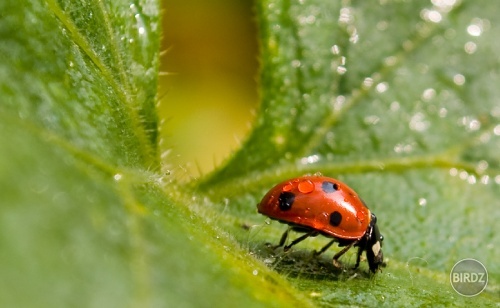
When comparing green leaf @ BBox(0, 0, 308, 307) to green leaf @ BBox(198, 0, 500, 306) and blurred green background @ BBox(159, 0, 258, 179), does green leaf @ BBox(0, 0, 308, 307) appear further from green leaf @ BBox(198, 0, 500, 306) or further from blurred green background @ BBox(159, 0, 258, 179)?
blurred green background @ BBox(159, 0, 258, 179)

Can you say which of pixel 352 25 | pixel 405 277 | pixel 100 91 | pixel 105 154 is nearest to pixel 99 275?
pixel 105 154

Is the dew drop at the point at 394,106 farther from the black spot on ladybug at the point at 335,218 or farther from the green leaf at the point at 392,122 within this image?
the black spot on ladybug at the point at 335,218

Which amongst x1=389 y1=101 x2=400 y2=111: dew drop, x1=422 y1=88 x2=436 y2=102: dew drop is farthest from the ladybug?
x1=422 y1=88 x2=436 y2=102: dew drop

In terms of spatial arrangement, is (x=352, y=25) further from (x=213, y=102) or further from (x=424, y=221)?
(x=213, y=102)

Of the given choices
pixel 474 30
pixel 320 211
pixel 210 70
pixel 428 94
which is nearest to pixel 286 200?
pixel 320 211

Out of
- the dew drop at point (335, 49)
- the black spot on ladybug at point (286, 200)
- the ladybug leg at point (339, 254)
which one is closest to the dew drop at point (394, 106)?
the dew drop at point (335, 49)

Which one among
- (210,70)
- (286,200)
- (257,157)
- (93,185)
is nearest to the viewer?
(93,185)

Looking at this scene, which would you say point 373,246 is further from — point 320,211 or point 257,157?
point 257,157

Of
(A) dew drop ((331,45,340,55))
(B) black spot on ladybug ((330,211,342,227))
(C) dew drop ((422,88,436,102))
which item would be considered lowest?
(C) dew drop ((422,88,436,102))
